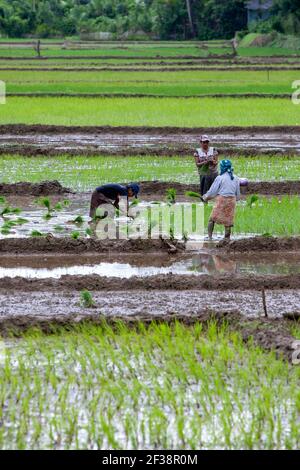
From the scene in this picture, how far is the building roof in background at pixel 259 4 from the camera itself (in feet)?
Answer: 157

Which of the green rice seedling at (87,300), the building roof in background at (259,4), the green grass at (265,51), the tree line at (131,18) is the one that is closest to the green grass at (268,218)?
the green rice seedling at (87,300)

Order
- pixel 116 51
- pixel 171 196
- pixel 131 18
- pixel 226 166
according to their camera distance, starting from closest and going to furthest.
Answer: pixel 226 166 → pixel 171 196 → pixel 116 51 → pixel 131 18

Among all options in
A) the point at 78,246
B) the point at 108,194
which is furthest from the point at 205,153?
the point at 78,246

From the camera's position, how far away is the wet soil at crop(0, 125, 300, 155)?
58.6ft

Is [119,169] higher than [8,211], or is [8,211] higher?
[119,169]

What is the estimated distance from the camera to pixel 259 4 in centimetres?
4797

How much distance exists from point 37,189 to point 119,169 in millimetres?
1973

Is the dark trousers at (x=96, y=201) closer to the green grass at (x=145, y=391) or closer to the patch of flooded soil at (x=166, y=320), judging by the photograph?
the patch of flooded soil at (x=166, y=320)

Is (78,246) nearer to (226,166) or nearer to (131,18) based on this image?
(226,166)

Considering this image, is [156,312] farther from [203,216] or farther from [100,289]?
[203,216]

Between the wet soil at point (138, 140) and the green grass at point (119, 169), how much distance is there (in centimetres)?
63

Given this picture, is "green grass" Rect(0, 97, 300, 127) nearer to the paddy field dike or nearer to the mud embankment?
the paddy field dike

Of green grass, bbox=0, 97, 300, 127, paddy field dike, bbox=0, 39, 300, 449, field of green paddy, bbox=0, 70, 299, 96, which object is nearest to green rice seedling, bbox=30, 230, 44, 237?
paddy field dike, bbox=0, 39, 300, 449

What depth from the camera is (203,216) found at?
12156 millimetres
